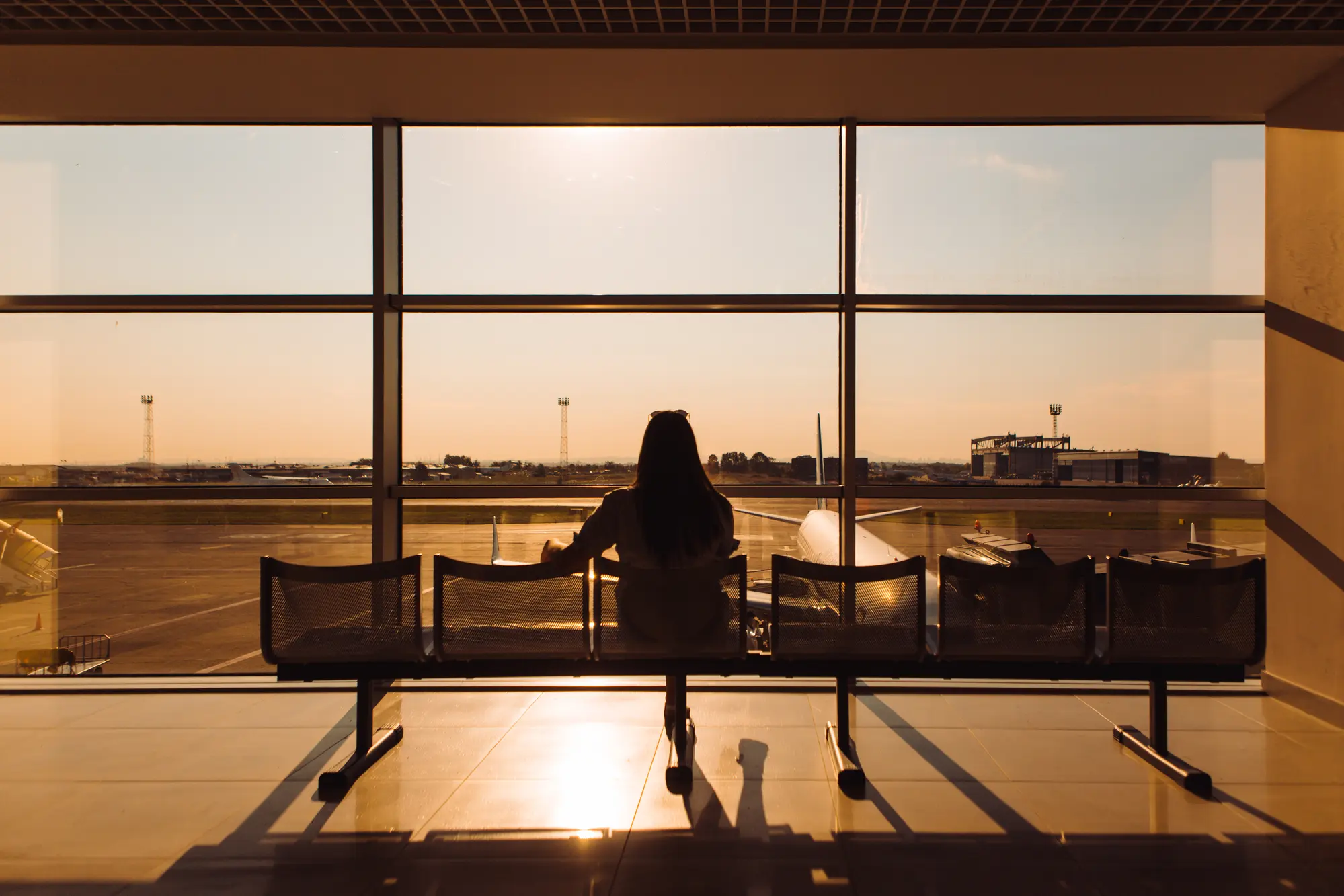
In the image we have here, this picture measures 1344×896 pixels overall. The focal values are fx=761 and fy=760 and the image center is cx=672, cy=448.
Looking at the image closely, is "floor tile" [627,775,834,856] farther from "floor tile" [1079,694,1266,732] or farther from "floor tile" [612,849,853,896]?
"floor tile" [1079,694,1266,732]

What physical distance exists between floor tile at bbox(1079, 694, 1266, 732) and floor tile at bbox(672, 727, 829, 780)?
5.55ft

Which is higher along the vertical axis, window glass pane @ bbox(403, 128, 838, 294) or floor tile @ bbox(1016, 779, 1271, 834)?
window glass pane @ bbox(403, 128, 838, 294)

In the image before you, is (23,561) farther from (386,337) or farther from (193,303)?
(386,337)

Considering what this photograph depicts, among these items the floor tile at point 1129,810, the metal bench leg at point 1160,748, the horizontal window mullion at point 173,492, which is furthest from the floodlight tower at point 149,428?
the metal bench leg at point 1160,748

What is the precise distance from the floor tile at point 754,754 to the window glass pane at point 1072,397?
5.79ft

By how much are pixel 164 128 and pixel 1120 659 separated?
6424 mm

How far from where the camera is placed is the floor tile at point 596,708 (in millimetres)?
4035

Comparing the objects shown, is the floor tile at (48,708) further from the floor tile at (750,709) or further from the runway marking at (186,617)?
the runway marking at (186,617)

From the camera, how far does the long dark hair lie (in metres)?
3.22

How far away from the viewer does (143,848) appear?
267 cm

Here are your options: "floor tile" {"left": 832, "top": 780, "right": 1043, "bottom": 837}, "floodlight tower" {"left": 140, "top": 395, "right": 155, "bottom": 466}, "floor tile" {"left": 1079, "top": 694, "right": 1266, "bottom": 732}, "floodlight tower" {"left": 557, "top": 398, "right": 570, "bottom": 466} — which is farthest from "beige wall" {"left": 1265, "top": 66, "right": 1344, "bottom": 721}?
"floodlight tower" {"left": 140, "top": 395, "right": 155, "bottom": 466}

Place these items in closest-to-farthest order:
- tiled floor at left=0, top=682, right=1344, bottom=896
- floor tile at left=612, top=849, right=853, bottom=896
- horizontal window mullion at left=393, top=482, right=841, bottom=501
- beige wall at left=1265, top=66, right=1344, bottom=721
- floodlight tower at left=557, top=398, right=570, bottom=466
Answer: floor tile at left=612, top=849, right=853, bottom=896, tiled floor at left=0, top=682, right=1344, bottom=896, beige wall at left=1265, top=66, right=1344, bottom=721, horizontal window mullion at left=393, top=482, right=841, bottom=501, floodlight tower at left=557, top=398, right=570, bottom=466

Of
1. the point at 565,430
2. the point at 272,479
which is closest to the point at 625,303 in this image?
the point at 565,430

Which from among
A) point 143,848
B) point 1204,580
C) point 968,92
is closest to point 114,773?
point 143,848
